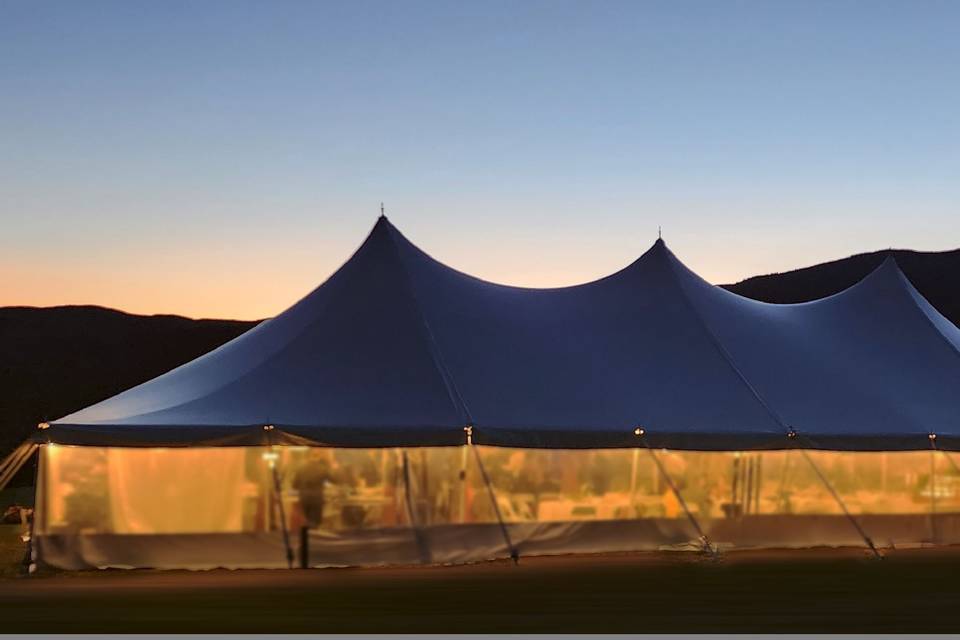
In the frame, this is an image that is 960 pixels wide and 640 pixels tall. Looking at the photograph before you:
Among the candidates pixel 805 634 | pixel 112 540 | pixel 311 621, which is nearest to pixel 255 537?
pixel 112 540

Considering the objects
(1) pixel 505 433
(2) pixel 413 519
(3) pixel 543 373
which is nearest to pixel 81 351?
(3) pixel 543 373

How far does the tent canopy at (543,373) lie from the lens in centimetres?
1802

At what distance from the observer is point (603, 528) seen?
63.5 ft

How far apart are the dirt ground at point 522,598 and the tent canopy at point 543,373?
5.12 feet

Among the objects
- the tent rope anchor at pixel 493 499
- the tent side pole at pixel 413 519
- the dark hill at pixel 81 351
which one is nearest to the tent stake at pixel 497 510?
the tent rope anchor at pixel 493 499

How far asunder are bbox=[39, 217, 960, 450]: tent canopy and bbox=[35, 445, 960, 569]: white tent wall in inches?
21.2

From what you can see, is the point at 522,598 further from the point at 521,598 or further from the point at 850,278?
the point at 850,278

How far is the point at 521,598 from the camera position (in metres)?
14.1

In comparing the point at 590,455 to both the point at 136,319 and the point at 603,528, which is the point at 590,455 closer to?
the point at 603,528

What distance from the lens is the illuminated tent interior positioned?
1755 centimetres

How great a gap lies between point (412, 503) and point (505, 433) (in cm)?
131

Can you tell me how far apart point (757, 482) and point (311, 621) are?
9672mm

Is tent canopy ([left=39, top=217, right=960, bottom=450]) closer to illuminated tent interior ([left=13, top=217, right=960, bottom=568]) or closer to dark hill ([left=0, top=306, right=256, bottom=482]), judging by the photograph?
illuminated tent interior ([left=13, top=217, right=960, bottom=568])

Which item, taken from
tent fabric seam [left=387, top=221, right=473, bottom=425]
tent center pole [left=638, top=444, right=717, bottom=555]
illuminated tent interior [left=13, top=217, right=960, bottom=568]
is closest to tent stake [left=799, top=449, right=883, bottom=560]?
illuminated tent interior [left=13, top=217, right=960, bottom=568]
